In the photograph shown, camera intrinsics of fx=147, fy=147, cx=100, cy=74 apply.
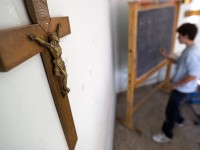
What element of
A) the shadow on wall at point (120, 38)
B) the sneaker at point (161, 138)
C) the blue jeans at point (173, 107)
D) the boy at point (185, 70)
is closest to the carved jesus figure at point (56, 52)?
the boy at point (185, 70)

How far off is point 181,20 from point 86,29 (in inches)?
105

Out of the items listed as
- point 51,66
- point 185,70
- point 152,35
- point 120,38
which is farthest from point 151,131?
point 51,66

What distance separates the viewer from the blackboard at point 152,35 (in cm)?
163

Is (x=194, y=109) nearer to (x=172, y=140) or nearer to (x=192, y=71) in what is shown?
(x=172, y=140)

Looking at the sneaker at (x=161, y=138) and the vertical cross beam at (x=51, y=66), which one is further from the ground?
the vertical cross beam at (x=51, y=66)

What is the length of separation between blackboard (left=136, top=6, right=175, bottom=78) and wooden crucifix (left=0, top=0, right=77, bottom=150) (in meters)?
1.35

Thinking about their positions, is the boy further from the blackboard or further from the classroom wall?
the classroom wall

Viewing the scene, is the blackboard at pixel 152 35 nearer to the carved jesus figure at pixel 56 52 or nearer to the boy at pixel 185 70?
the boy at pixel 185 70

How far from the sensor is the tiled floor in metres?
1.73

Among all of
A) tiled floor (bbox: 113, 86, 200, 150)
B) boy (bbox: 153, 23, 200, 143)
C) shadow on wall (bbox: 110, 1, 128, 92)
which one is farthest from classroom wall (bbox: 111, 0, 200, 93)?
boy (bbox: 153, 23, 200, 143)

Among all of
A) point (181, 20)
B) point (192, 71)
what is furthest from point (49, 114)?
point (181, 20)

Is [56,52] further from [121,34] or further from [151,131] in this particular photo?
[121,34]

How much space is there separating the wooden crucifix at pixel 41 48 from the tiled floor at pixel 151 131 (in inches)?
60.6

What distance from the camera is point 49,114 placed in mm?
356
